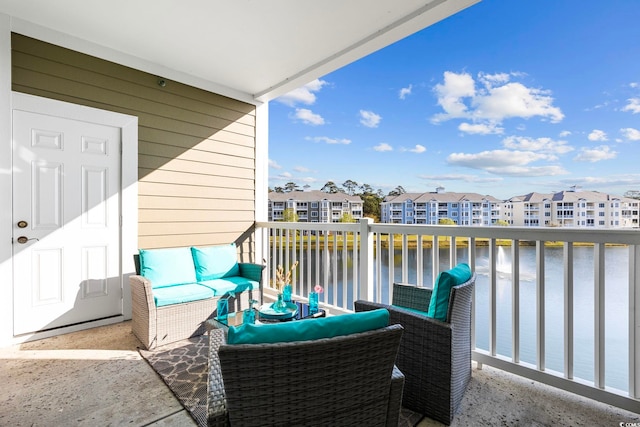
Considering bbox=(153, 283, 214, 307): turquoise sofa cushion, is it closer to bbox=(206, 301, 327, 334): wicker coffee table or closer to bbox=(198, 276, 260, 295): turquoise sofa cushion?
bbox=(198, 276, 260, 295): turquoise sofa cushion

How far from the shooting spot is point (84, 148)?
3312mm

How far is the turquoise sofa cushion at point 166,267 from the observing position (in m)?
3.13

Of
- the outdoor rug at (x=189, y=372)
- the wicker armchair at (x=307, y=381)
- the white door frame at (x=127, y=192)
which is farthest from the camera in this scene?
the white door frame at (x=127, y=192)

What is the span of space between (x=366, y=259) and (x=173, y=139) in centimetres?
293

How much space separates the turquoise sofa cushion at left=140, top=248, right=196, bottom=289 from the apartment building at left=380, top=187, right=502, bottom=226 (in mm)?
2315

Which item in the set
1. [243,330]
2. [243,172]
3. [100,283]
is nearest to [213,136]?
[243,172]

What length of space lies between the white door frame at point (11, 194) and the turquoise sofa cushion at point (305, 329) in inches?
128

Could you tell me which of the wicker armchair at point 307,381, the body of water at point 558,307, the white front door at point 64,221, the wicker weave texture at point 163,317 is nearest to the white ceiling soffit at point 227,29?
the white front door at point 64,221

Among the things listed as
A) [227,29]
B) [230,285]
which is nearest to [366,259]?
[230,285]

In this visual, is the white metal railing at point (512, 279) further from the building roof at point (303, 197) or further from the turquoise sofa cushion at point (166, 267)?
the turquoise sofa cushion at point (166, 267)

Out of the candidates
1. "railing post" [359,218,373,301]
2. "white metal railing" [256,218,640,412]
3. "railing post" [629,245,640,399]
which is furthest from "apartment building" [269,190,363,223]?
"railing post" [629,245,640,399]

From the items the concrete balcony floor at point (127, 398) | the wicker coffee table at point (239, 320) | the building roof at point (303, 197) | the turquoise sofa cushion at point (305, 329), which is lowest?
the concrete balcony floor at point (127, 398)

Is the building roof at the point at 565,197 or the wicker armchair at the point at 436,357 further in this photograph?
the building roof at the point at 565,197

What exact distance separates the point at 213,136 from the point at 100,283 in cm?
233
